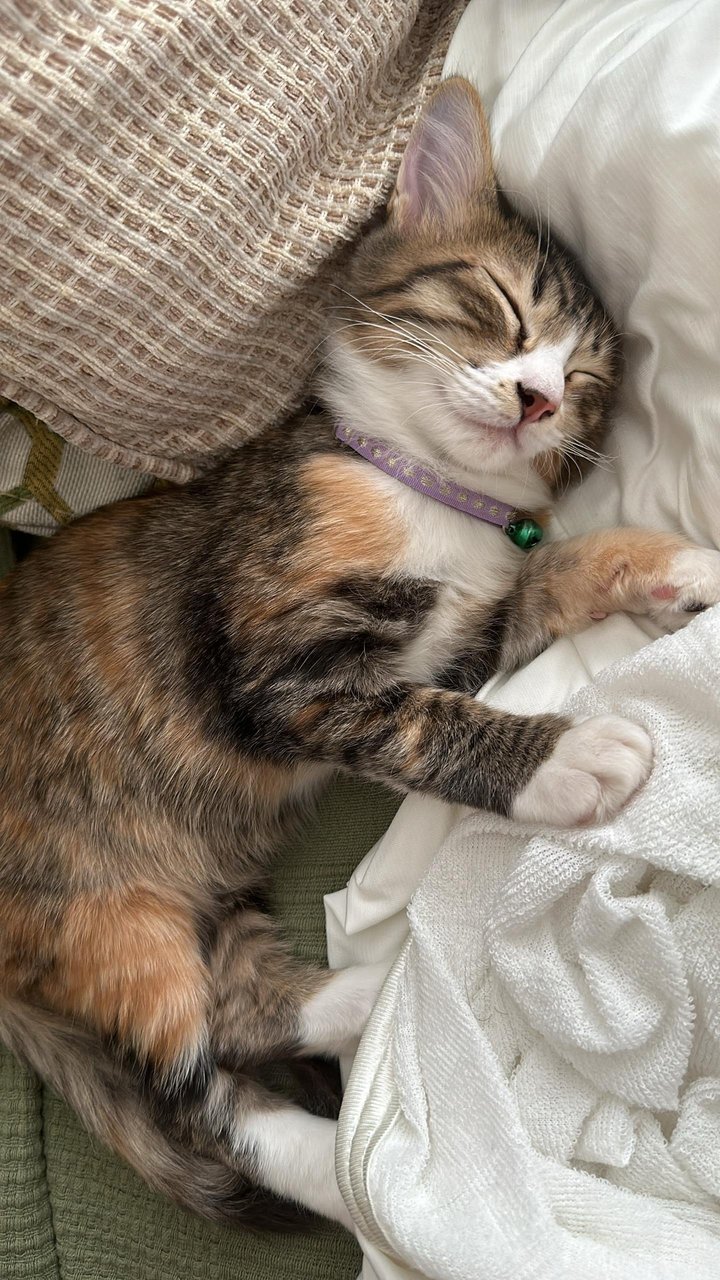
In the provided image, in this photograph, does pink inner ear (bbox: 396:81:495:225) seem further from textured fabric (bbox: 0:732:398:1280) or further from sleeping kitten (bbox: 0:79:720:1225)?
textured fabric (bbox: 0:732:398:1280)

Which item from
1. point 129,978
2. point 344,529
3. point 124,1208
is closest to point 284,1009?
point 129,978

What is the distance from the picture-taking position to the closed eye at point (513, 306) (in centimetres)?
115

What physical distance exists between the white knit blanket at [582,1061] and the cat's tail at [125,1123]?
0.79 ft

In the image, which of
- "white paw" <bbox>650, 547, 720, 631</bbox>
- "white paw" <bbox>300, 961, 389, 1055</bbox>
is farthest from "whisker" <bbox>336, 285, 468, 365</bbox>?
"white paw" <bbox>300, 961, 389, 1055</bbox>

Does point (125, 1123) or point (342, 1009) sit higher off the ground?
point (342, 1009)

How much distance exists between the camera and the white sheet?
3.29ft

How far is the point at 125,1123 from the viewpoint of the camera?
120 centimetres

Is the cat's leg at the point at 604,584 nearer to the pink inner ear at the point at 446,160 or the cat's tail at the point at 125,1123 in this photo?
the pink inner ear at the point at 446,160

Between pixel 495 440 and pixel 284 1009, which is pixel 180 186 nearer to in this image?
pixel 495 440

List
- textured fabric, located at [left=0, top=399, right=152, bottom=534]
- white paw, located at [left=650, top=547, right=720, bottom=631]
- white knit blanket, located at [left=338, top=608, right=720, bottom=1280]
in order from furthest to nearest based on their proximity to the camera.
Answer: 1. textured fabric, located at [left=0, top=399, right=152, bottom=534]
2. white paw, located at [left=650, top=547, right=720, bottom=631]
3. white knit blanket, located at [left=338, top=608, right=720, bottom=1280]

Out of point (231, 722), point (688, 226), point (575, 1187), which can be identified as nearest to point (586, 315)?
point (688, 226)

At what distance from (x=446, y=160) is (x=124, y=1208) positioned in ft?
5.13

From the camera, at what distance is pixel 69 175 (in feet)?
3.28

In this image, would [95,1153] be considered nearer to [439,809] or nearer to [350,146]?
[439,809]
